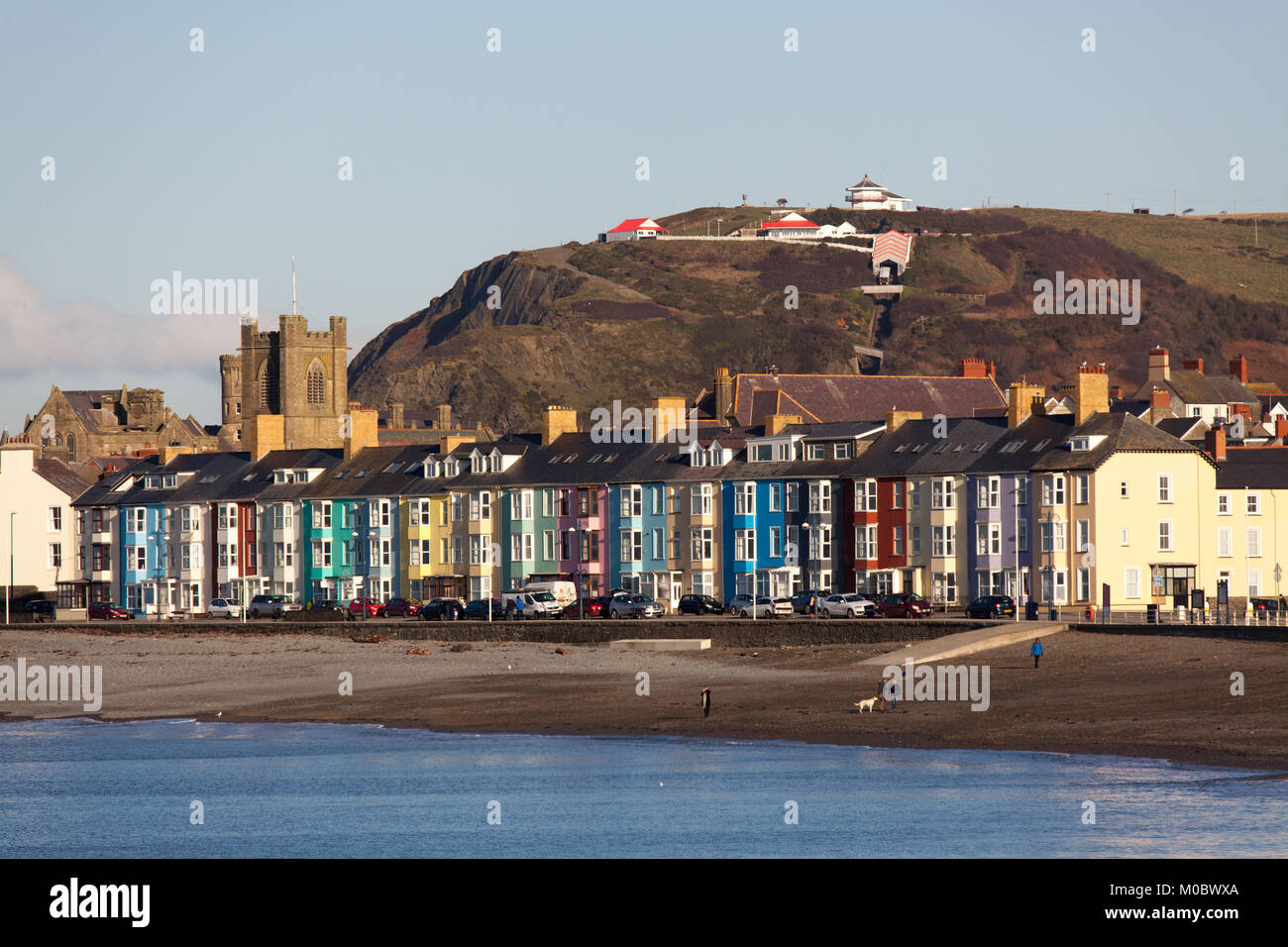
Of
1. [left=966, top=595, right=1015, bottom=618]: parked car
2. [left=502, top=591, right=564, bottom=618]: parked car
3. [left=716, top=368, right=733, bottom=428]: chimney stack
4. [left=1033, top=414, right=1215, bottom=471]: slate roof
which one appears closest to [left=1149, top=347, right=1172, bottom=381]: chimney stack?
[left=716, top=368, right=733, bottom=428]: chimney stack

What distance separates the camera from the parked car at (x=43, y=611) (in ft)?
371

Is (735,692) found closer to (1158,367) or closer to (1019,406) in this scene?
(1019,406)

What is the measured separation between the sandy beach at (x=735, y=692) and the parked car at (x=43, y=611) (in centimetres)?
2505

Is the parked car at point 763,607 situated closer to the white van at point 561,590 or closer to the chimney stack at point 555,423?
the white van at point 561,590

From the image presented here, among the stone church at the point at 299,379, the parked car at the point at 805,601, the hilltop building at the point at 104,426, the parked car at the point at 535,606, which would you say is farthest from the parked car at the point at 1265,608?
the hilltop building at the point at 104,426

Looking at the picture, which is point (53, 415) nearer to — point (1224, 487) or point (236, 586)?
point (236, 586)

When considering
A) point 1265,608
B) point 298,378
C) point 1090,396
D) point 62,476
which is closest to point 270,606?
point 62,476

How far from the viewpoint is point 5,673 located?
7912cm

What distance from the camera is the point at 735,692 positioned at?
A: 61.7m

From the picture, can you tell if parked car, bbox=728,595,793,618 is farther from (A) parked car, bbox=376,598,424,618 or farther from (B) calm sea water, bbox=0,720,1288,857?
(B) calm sea water, bbox=0,720,1288,857

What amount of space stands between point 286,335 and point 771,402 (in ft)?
189

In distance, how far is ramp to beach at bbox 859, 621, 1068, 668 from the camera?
65125mm

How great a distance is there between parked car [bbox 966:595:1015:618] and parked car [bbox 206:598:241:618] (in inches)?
1948
